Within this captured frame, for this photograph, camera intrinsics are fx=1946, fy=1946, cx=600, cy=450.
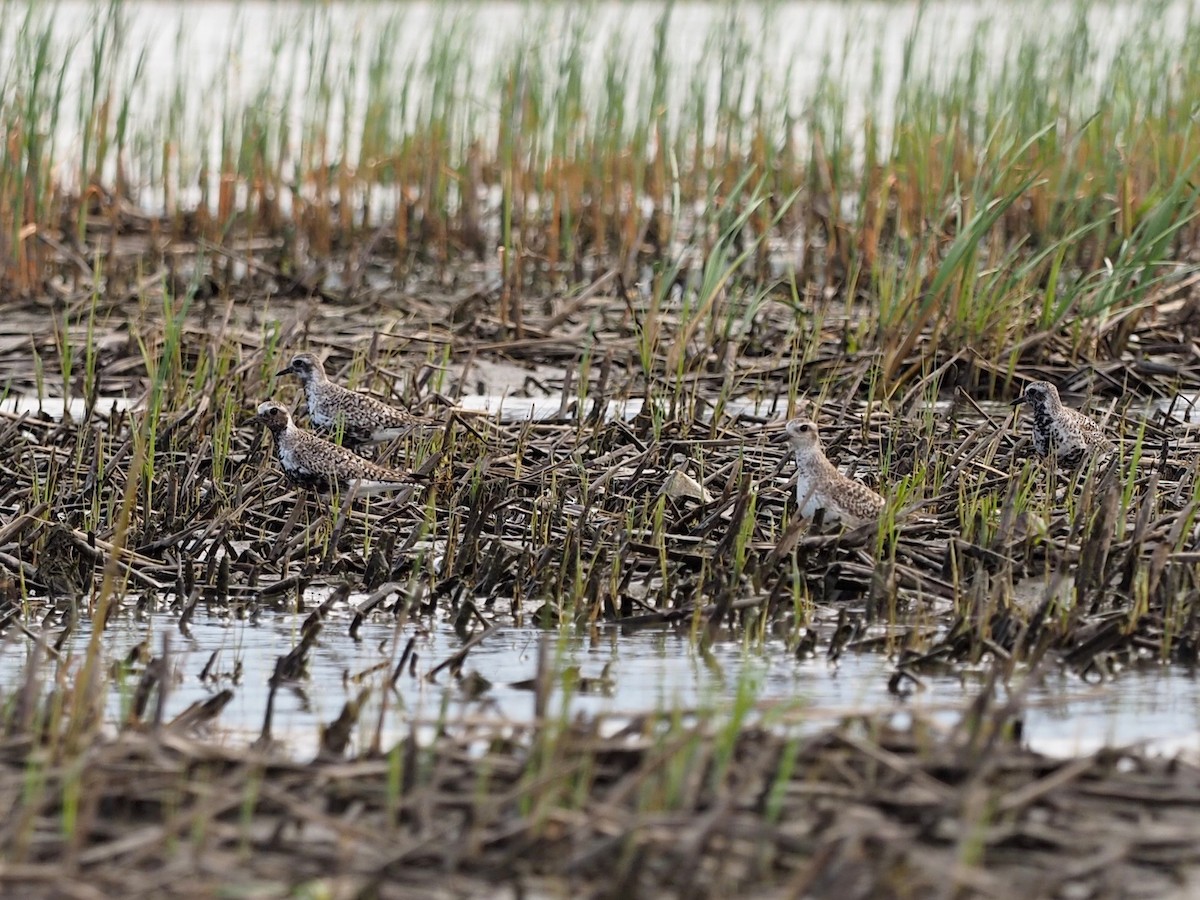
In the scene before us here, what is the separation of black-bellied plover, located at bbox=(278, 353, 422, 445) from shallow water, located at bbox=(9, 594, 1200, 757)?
2.09 metres

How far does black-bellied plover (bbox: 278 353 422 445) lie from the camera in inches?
300

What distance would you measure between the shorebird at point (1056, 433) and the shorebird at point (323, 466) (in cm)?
225

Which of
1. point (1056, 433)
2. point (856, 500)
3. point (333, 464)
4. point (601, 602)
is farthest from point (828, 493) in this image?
point (333, 464)

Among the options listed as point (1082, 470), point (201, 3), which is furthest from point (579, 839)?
point (201, 3)

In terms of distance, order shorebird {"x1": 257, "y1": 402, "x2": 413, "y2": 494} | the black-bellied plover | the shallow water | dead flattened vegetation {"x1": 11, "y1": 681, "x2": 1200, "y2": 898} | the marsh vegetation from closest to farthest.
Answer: dead flattened vegetation {"x1": 11, "y1": 681, "x2": 1200, "y2": 898} < the marsh vegetation < the shallow water < shorebird {"x1": 257, "y1": 402, "x2": 413, "y2": 494} < the black-bellied plover

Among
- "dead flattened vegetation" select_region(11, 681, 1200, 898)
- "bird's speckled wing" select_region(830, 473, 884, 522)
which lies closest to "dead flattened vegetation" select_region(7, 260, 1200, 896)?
"dead flattened vegetation" select_region(11, 681, 1200, 898)

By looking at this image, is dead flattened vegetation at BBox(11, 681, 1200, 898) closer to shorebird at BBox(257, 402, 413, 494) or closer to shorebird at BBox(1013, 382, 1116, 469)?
shorebird at BBox(257, 402, 413, 494)

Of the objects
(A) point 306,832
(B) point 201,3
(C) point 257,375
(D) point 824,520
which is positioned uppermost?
(B) point 201,3

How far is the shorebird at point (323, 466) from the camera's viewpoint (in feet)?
22.4

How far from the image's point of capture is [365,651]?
5211mm

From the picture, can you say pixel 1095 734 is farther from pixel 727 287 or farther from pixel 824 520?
pixel 727 287

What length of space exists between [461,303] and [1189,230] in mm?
4557

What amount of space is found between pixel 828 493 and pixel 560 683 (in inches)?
62.1

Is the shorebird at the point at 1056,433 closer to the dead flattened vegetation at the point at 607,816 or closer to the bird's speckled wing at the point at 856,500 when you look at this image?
the bird's speckled wing at the point at 856,500
